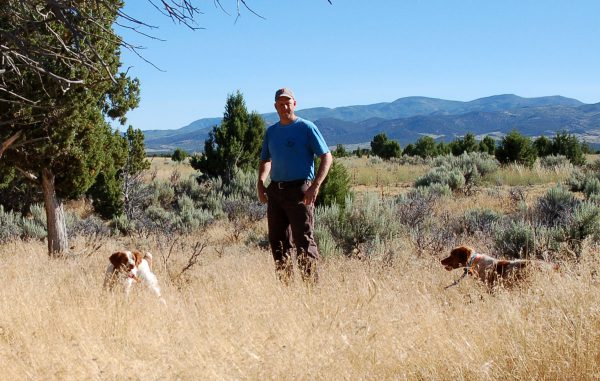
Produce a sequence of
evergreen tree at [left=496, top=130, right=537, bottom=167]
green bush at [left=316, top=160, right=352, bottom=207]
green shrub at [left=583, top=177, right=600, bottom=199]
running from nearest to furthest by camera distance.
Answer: green bush at [left=316, top=160, right=352, bottom=207] → green shrub at [left=583, top=177, right=600, bottom=199] → evergreen tree at [left=496, top=130, right=537, bottom=167]

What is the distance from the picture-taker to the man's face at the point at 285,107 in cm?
517

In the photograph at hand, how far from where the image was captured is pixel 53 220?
29.6 feet

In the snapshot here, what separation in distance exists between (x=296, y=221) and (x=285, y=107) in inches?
38.6

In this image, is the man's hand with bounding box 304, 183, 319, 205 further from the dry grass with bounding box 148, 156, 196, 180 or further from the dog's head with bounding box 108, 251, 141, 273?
the dry grass with bounding box 148, 156, 196, 180

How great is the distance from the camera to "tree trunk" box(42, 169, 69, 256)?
29.0 ft

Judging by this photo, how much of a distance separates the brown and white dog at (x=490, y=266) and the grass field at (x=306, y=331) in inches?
5.5

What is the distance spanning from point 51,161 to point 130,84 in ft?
7.50

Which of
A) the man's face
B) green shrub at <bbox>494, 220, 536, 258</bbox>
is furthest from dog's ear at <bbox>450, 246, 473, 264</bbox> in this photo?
green shrub at <bbox>494, 220, 536, 258</bbox>

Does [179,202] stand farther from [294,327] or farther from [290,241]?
[294,327]

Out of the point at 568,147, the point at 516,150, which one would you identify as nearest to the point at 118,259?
the point at 516,150

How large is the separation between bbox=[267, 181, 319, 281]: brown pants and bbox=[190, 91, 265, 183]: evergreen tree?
48.3ft

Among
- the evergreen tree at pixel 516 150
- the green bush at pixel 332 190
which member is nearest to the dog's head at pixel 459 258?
the green bush at pixel 332 190

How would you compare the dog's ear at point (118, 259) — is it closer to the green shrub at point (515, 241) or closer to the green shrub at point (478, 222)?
the green shrub at point (515, 241)

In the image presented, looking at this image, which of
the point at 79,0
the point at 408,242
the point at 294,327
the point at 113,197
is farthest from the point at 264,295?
the point at 113,197
